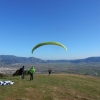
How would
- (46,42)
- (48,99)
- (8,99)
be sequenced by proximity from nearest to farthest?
(8,99), (48,99), (46,42)

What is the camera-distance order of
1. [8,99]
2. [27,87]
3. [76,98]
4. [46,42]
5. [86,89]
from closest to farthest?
[8,99]
[76,98]
[27,87]
[46,42]
[86,89]

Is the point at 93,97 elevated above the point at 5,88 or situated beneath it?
situated beneath

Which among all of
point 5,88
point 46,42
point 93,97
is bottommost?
point 93,97

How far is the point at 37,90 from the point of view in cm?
2542

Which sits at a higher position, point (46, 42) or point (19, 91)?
point (46, 42)

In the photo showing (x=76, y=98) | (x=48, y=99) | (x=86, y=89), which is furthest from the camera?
(x=86, y=89)

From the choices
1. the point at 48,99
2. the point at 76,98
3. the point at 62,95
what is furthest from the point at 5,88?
the point at 76,98

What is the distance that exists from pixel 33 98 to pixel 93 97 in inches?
389

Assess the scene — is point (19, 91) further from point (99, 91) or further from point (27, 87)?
point (99, 91)

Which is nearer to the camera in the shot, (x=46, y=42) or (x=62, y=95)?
(x=62, y=95)

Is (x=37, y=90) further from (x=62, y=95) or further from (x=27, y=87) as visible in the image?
(x=62, y=95)

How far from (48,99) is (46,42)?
966cm

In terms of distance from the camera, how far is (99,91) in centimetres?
2969

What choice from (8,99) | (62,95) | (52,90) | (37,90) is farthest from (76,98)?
(8,99)
